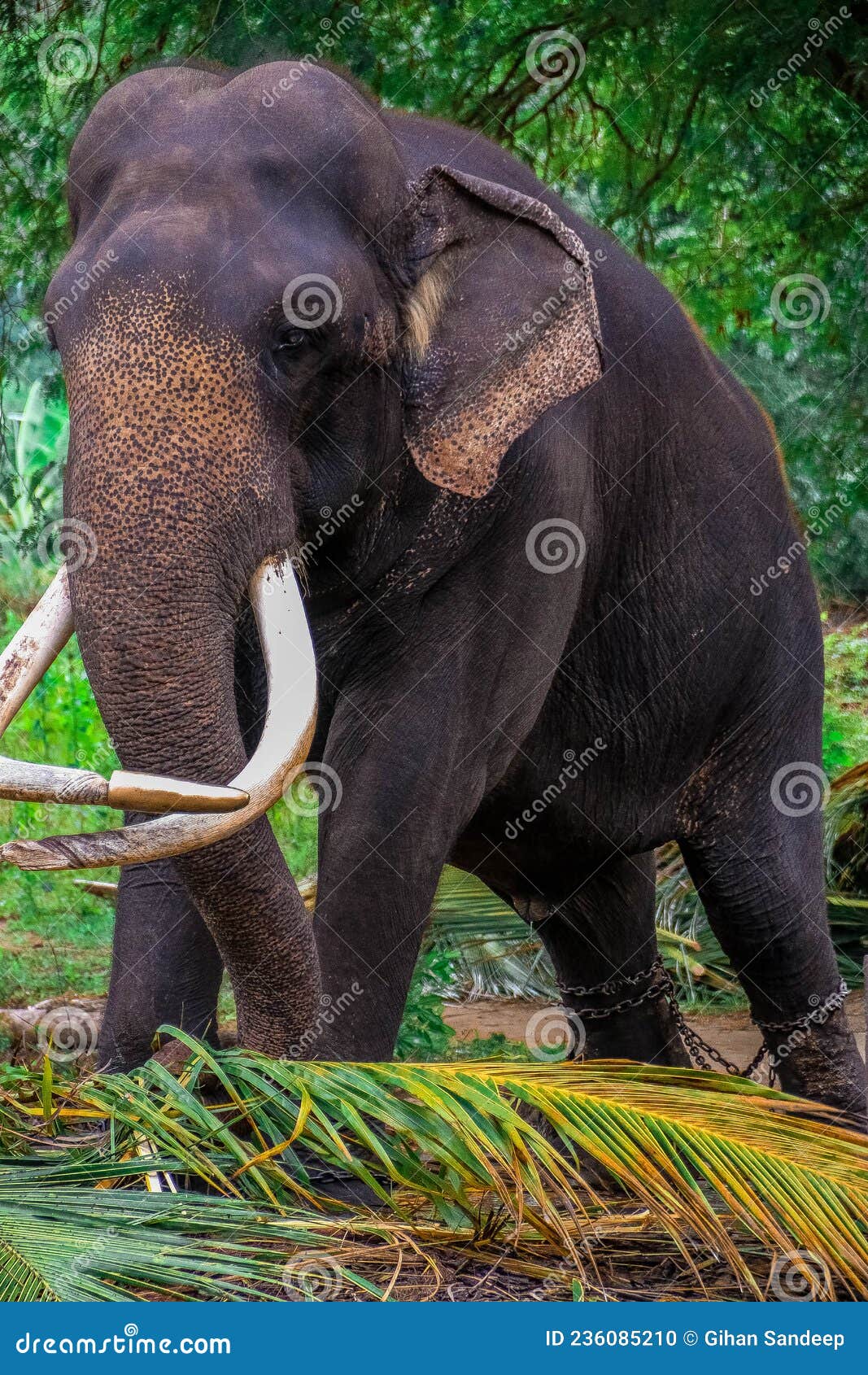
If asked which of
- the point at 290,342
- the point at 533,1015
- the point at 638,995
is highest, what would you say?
the point at 290,342

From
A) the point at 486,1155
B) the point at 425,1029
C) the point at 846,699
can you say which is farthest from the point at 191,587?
the point at 846,699

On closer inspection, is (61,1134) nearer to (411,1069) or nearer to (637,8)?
(411,1069)

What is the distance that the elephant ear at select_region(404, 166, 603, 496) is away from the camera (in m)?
3.28

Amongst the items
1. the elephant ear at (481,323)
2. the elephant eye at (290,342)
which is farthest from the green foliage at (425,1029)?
the elephant eye at (290,342)

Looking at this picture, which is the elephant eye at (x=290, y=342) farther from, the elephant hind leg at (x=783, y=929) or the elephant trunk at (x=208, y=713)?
the elephant hind leg at (x=783, y=929)

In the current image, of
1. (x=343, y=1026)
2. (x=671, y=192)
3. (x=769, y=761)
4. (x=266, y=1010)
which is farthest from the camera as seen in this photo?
(x=671, y=192)

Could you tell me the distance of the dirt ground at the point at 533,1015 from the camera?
6215 mm

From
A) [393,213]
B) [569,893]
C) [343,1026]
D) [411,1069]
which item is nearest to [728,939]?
[569,893]

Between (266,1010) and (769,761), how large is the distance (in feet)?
6.70

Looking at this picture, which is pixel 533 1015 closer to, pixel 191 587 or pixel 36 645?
pixel 36 645

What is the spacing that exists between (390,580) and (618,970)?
1.91 m

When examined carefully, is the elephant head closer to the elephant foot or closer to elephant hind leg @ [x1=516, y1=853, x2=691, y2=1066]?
elephant hind leg @ [x1=516, y1=853, x2=691, y2=1066]

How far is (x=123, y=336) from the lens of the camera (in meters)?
2.79

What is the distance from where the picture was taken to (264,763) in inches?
106
